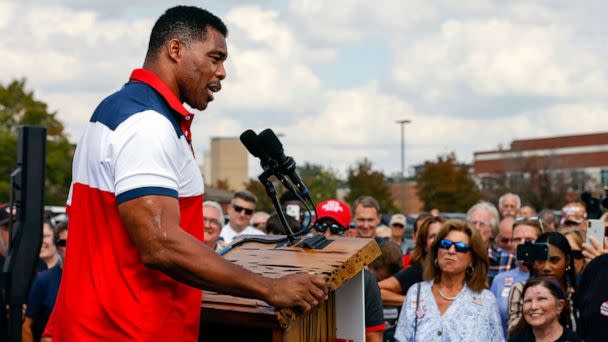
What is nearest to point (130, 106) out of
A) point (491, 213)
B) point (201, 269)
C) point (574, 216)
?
point (201, 269)

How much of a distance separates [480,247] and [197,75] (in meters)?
4.06

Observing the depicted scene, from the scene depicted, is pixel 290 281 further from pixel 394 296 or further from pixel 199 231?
pixel 394 296

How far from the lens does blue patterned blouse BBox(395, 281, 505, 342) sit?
5770mm

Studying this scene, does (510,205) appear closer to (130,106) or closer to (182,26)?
(182,26)

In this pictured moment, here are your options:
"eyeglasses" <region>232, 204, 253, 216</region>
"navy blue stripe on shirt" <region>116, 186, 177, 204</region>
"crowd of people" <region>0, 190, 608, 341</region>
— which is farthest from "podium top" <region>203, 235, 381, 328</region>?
"eyeglasses" <region>232, 204, 253, 216</region>

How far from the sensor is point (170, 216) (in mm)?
2482

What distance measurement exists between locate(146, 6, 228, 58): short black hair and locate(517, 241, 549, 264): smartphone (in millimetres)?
4247

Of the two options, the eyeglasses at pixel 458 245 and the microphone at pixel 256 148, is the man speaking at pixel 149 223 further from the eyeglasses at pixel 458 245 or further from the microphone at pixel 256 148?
the eyeglasses at pixel 458 245

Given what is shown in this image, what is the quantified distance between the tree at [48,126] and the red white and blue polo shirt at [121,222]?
143 ft

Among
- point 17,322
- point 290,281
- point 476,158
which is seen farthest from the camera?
point 476,158

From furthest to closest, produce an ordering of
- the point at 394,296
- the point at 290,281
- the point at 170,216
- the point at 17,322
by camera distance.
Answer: the point at 394,296 → the point at 17,322 → the point at 290,281 → the point at 170,216

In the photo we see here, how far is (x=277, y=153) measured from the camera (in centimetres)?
305

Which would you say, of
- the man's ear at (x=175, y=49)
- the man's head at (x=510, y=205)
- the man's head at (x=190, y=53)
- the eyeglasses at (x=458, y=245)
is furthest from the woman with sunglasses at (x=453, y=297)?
the man's head at (x=510, y=205)

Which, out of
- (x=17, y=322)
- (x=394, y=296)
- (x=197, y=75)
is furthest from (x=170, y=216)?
(x=394, y=296)
